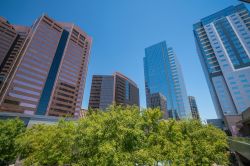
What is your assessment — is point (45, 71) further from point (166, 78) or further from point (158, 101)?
point (166, 78)

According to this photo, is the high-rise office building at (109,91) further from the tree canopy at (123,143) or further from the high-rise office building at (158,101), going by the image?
the tree canopy at (123,143)

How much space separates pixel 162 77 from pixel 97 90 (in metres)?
78.1

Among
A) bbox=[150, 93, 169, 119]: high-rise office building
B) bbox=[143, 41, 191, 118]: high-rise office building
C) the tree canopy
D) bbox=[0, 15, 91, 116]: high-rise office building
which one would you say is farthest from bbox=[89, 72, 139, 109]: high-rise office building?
the tree canopy

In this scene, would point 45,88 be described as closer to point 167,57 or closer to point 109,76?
point 109,76

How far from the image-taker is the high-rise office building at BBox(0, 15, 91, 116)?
244ft

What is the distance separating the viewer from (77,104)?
4075 inches

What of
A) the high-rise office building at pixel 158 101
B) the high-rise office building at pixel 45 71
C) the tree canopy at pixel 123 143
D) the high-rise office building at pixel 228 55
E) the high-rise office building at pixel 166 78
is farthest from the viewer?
the high-rise office building at pixel 158 101

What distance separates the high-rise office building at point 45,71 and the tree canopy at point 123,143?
6723cm

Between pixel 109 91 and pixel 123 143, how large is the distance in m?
130

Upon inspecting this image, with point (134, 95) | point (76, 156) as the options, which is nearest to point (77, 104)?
point (134, 95)

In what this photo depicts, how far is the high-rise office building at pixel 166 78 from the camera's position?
142500mm

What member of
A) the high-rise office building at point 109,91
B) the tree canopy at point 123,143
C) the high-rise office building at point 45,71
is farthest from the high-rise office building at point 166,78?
the tree canopy at point 123,143

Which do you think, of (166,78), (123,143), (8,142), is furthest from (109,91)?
(123,143)

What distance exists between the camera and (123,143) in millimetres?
11609
